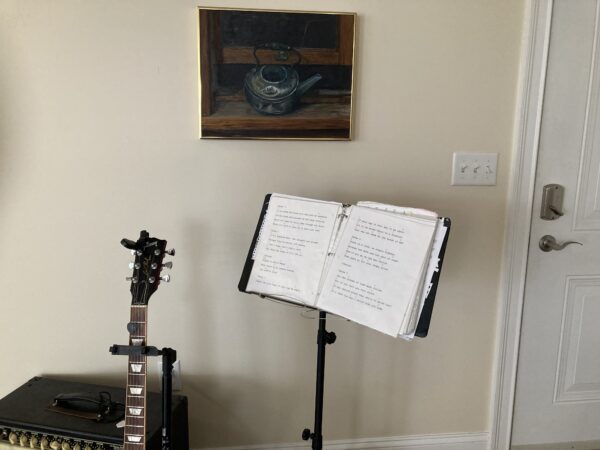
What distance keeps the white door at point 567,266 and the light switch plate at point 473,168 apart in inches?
6.2

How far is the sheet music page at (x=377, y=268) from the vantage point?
42.6 inches

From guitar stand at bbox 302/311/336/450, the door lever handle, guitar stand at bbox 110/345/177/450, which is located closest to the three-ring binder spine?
guitar stand at bbox 302/311/336/450

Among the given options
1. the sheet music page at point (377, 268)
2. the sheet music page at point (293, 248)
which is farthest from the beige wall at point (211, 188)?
the sheet music page at point (377, 268)

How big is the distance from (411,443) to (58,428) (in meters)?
1.14

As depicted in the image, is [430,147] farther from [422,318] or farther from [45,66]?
[45,66]

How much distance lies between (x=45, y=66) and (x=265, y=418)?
4.28ft

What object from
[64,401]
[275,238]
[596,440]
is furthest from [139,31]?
[596,440]

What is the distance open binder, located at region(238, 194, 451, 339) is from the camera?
3.55 feet

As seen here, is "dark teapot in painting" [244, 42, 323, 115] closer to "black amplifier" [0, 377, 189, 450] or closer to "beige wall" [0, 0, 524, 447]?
"beige wall" [0, 0, 524, 447]

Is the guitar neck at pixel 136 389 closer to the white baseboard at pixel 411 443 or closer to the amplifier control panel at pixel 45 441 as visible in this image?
the amplifier control panel at pixel 45 441

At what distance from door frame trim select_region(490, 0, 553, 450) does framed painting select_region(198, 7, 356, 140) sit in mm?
548

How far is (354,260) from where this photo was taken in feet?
3.75

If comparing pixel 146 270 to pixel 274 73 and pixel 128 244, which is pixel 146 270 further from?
pixel 274 73

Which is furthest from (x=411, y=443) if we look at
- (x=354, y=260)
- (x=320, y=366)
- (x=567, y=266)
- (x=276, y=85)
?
(x=276, y=85)
